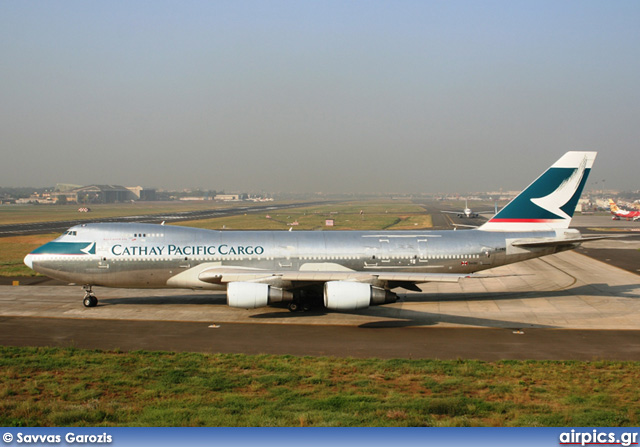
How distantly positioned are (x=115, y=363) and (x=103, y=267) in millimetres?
11136

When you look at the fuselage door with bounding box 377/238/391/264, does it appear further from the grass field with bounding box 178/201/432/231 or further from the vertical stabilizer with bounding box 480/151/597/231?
the grass field with bounding box 178/201/432/231

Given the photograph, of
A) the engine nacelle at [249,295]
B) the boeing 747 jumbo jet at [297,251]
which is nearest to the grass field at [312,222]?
the boeing 747 jumbo jet at [297,251]

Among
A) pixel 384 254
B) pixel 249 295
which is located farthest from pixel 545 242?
pixel 249 295

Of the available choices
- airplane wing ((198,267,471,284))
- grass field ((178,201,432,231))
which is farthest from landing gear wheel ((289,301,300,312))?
grass field ((178,201,432,231))

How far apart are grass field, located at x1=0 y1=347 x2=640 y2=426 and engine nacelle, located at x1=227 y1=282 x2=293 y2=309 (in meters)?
5.73

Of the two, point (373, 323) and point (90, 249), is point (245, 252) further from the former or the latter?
point (90, 249)

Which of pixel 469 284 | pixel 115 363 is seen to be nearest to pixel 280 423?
pixel 115 363

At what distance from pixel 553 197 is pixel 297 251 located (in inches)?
629

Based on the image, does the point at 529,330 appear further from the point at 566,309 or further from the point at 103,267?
the point at 103,267

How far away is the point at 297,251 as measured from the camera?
1104 inches

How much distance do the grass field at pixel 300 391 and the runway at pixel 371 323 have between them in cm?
Answer: 201

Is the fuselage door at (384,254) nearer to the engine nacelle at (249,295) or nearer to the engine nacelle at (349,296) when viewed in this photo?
the engine nacelle at (349,296)

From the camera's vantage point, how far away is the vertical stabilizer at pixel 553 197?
3000 centimetres

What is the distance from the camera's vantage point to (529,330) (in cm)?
2267
